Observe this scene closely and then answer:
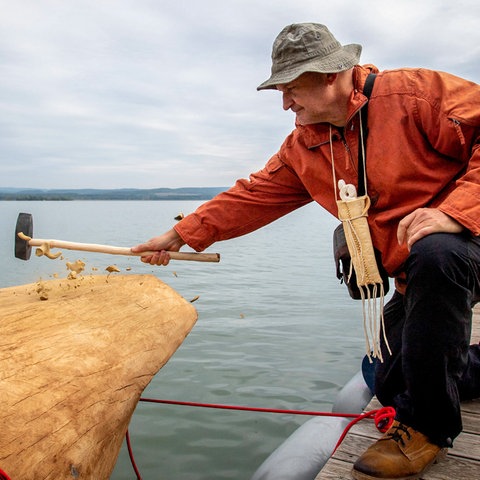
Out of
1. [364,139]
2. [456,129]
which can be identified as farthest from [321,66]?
[456,129]

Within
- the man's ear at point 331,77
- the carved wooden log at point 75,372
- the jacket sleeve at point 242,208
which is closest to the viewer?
the carved wooden log at point 75,372

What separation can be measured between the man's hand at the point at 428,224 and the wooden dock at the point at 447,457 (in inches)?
39.6

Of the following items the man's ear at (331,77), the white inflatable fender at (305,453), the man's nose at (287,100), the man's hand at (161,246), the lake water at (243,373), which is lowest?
the lake water at (243,373)

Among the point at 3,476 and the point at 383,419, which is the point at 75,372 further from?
the point at 383,419

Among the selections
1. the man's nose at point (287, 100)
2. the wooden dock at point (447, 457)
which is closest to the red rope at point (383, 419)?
the wooden dock at point (447, 457)

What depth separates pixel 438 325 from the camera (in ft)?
7.14

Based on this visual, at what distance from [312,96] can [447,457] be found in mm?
1811

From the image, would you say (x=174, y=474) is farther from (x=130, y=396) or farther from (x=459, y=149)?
(x=459, y=149)

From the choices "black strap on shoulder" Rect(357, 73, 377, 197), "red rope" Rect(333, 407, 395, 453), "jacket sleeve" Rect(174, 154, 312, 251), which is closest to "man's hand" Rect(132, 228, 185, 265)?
"jacket sleeve" Rect(174, 154, 312, 251)

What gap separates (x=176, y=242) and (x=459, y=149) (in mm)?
1844

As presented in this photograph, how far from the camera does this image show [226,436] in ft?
15.2

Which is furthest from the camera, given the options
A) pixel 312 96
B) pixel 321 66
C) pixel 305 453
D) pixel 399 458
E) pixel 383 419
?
pixel 305 453

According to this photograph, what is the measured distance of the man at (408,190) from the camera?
220cm

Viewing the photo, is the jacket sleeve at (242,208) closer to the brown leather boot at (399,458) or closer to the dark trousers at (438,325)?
the dark trousers at (438,325)
